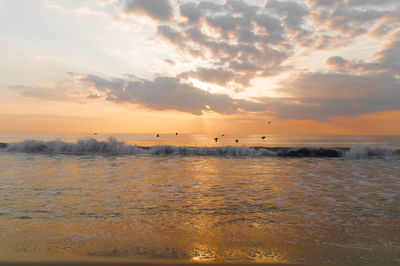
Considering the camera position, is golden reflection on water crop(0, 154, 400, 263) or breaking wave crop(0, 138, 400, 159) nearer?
golden reflection on water crop(0, 154, 400, 263)

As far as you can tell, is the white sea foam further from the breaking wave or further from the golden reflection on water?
the golden reflection on water

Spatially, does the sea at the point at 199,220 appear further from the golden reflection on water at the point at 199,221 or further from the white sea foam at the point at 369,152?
the white sea foam at the point at 369,152

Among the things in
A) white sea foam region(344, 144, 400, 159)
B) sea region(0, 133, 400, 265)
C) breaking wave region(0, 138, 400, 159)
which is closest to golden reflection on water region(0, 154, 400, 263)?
sea region(0, 133, 400, 265)

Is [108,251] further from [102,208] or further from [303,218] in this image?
[303,218]

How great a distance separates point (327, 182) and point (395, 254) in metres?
7.57

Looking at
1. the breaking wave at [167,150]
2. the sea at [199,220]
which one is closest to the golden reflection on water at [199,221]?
the sea at [199,220]

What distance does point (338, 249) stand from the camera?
15.5 feet

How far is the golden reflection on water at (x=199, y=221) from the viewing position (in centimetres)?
464

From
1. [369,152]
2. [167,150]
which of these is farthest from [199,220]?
[369,152]

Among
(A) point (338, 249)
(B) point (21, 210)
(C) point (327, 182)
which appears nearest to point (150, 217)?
(B) point (21, 210)

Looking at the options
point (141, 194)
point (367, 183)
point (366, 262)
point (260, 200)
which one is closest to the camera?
point (366, 262)

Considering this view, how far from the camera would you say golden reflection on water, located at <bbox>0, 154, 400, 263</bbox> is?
183 inches

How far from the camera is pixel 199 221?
Result: 6219 mm

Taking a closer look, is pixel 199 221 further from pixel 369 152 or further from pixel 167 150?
pixel 369 152
